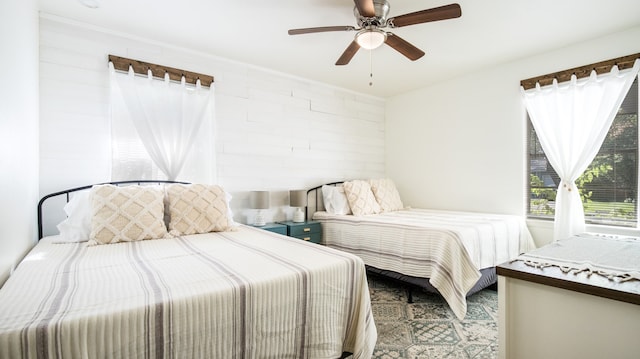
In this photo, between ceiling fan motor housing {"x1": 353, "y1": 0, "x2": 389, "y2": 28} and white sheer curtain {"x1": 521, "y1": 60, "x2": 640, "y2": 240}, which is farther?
white sheer curtain {"x1": 521, "y1": 60, "x2": 640, "y2": 240}

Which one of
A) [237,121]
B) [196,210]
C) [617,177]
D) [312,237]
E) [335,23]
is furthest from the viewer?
[312,237]

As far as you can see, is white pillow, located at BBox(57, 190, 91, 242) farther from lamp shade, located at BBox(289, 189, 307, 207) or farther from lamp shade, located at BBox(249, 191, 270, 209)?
lamp shade, located at BBox(289, 189, 307, 207)

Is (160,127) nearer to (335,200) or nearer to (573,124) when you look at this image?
(335,200)

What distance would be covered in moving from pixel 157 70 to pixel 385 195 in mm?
3088

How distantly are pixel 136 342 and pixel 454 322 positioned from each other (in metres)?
2.23

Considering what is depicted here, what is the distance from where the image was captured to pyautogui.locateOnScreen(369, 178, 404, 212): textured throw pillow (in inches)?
159

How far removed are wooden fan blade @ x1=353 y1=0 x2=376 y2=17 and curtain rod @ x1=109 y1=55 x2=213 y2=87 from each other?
1.97 metres

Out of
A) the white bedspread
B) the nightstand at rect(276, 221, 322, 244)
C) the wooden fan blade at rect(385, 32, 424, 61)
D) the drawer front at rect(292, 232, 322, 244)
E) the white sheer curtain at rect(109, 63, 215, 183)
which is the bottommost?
the drawer front at rect(292, 232, 322, 244)

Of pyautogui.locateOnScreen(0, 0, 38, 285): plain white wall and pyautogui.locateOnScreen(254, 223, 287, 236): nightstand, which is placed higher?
pyautogui.locateOnScreen(0, 0, 38, 285): plain white wall

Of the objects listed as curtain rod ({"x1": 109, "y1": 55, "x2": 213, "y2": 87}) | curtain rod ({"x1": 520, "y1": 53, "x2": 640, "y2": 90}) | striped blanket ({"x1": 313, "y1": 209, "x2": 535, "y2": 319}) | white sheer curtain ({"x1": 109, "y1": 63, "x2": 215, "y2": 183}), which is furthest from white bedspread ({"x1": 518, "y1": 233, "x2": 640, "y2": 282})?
curtain rod ({"x1": 109, "y1": 55, "x2": 213, "y2": 87})

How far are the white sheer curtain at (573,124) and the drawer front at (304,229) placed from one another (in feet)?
8.48

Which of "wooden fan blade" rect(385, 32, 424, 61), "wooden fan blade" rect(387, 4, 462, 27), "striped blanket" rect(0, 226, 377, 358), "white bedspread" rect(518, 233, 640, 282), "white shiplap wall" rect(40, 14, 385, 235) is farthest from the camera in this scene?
"white shiplap wall" rect(40, 14, 385, 235)

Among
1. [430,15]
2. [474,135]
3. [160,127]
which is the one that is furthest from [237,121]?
[474,135]

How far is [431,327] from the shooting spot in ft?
7.43
